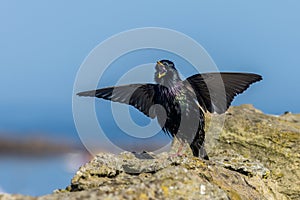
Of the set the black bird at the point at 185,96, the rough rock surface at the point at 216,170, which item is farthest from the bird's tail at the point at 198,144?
the rough rock surface at the point at 216,170

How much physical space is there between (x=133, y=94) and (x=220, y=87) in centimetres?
167

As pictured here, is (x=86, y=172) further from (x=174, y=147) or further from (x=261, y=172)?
(x=174, y=147)

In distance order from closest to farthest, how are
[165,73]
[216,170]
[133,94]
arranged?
[216,170] → [165,73] → [133,94]

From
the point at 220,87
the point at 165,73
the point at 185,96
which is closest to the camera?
the point at 185,96

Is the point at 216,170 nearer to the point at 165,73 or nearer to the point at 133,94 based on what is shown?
the point at 165,73

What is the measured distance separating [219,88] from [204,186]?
14.8ft

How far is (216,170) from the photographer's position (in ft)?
22.4

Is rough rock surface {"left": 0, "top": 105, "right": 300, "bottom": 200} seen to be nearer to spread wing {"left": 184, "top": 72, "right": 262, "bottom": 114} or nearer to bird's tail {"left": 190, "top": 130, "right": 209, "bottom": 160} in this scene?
bird's tail {"left": 190, "top": 130, "right": 209, "bottom": 160}

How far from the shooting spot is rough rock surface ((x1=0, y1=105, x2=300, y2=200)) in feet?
16.1

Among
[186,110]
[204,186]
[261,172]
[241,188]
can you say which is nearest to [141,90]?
[186,110]

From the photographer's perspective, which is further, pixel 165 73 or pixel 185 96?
pixel 165 73

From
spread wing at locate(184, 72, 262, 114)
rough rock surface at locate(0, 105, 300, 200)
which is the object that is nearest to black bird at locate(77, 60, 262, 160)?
spread wing at locate(184, 72, 262, 114)

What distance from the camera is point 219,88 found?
9.48 meters

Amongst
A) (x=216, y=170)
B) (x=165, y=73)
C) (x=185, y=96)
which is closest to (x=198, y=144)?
(x=185, y=96)
